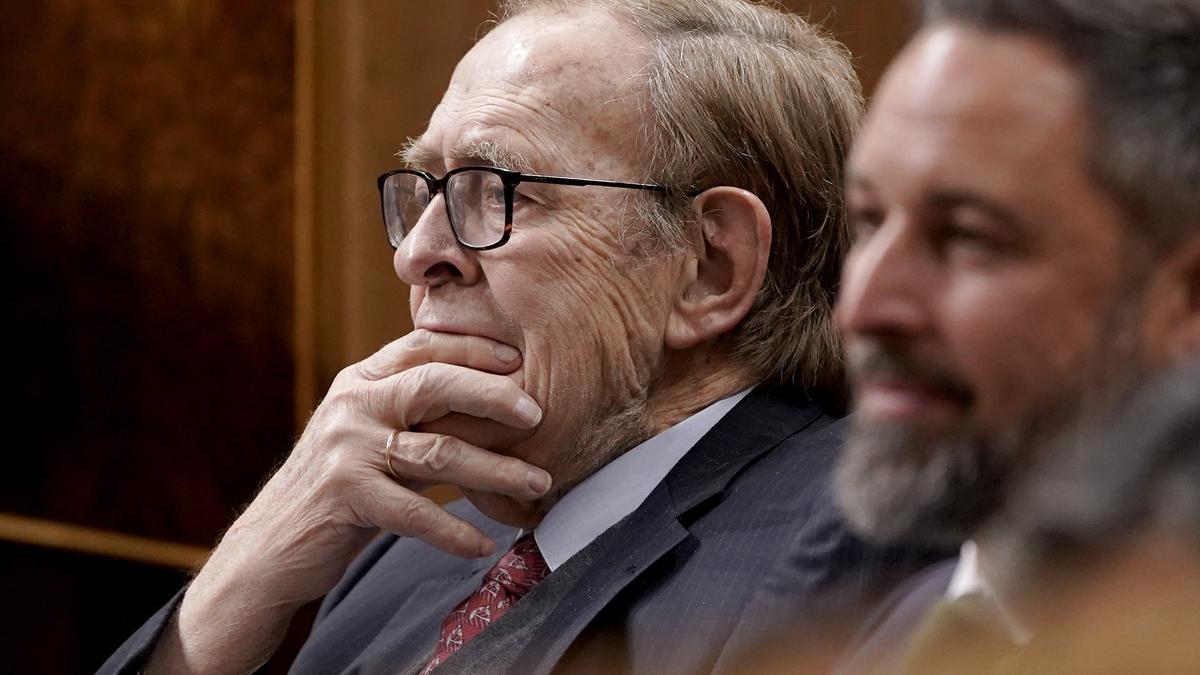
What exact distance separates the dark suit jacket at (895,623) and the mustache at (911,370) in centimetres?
12

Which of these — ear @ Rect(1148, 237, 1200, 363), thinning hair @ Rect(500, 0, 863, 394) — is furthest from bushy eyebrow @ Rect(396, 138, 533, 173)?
ear @ Rect(1148, 237, 1200, 363)

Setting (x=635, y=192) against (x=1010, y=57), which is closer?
(x=1010, y=57)

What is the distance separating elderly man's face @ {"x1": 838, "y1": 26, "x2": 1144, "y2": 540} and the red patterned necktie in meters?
0.88

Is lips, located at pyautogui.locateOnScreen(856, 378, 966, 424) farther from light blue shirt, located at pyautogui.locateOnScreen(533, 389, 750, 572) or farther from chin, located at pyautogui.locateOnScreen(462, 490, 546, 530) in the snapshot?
chin, located at pyautogui.locateOnScreen(462, 490, 546, 530)

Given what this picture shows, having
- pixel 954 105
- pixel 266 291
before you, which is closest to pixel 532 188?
pixel 954 105

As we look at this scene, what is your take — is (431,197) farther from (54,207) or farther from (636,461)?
(54,207)

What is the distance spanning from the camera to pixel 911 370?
78 centimetres

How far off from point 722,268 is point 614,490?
0.30 m

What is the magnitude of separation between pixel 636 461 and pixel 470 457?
0.19 metres

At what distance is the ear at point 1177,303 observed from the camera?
2.39 ft

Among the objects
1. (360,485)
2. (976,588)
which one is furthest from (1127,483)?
(360,485)

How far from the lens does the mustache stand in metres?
0.77

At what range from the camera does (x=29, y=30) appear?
2.96m

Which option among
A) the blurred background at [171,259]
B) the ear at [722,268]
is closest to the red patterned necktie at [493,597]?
the ear at [722,268]
